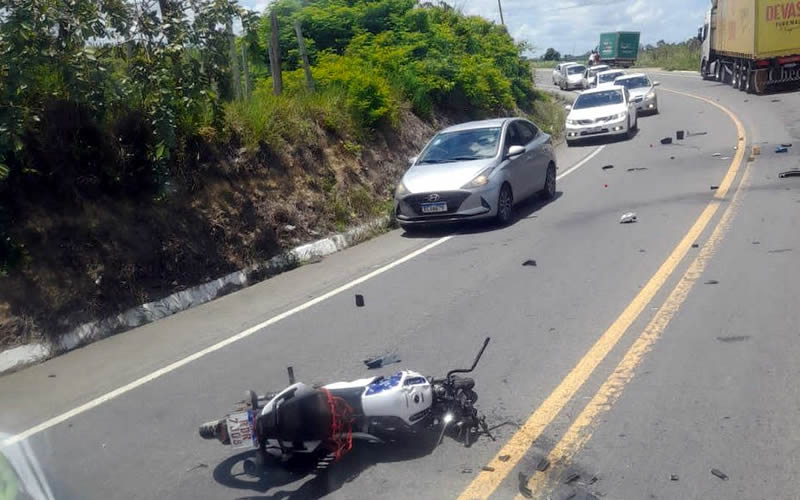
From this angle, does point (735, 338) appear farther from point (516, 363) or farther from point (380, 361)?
point (380, 361)

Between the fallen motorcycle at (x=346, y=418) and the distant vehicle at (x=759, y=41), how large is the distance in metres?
30.7

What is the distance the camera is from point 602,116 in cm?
2486

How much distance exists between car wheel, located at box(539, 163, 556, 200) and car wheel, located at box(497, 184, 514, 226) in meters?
1.94

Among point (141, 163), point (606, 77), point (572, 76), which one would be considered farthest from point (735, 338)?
point (572, 76)

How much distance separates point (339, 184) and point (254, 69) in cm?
590

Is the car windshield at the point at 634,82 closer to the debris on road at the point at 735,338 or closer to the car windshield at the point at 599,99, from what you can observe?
the car windshield at the point at 599,99

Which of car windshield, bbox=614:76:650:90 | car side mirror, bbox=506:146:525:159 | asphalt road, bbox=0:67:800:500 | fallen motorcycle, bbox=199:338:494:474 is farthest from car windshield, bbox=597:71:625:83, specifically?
fallen motorcycle, bbox=199:338:494:474

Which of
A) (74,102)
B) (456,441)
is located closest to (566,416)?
(456,441)

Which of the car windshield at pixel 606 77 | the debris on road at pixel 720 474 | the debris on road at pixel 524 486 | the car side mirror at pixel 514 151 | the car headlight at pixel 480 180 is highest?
the car side mirror at pixel 514 151

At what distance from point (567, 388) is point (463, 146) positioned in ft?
29.4

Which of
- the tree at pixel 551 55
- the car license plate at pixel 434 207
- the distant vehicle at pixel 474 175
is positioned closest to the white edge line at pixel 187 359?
the car license plate at pixel 434 207

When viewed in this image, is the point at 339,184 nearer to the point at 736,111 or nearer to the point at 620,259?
the point at 620,259

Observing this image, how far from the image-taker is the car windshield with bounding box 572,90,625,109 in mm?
25984

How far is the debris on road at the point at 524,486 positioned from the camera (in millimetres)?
4558
